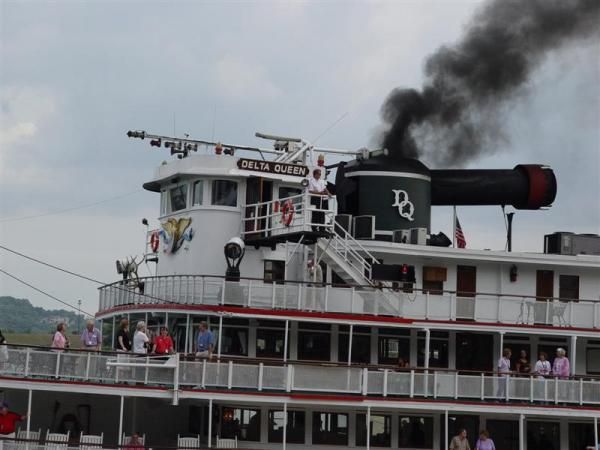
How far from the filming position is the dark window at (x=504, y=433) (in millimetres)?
43500

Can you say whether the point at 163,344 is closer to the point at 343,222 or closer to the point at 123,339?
the point at 123,339

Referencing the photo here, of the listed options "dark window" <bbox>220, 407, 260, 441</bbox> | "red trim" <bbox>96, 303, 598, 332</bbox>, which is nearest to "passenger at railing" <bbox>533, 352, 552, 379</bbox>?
"red trim" <bbox>96, 303, 598, 332</bbox>

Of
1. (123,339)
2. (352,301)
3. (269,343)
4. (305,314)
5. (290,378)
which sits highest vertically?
(352,301)

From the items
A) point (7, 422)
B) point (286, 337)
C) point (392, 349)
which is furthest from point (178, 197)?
point (7, 422)

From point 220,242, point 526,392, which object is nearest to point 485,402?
point 526,392

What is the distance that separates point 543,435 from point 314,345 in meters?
8.25

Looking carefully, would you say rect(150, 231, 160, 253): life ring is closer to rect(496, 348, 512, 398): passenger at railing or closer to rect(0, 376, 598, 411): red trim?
rect(0, 376, 598, 411): red trim

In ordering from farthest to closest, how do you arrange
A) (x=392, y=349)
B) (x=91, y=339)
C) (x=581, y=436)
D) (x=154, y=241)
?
(x=154, y=241)
(x=581, y=436)
(x=392, y=349)
(x=91, y=339)

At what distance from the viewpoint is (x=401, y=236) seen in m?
45.9

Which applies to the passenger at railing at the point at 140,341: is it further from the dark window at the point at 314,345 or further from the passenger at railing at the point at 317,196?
the passenger at railing at the point at 317,196

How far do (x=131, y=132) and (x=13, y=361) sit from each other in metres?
11.0

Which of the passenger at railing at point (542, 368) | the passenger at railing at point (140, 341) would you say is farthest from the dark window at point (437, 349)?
the passenger at railing at point (140, 341)

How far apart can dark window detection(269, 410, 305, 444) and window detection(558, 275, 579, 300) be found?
10877 millimetres

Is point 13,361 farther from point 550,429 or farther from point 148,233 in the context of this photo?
point 550,429
